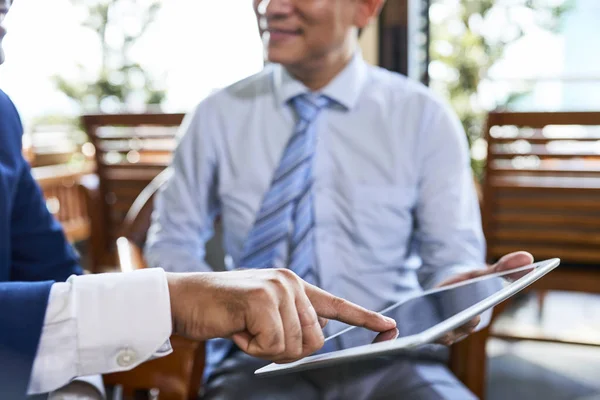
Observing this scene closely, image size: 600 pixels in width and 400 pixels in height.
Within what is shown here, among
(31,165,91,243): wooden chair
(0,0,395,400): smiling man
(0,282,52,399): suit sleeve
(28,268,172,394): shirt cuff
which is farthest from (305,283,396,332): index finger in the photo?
(31,165,91,243): wooden chair

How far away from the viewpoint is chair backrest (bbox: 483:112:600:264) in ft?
6.05

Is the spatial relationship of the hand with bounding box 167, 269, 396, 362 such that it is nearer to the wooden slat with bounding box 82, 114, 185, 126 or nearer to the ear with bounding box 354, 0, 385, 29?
the ear with bounding box 354, 0, 385, 29

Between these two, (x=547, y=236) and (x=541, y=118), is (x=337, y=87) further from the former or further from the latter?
(x=547, y=236)

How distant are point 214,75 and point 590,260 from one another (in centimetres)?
245

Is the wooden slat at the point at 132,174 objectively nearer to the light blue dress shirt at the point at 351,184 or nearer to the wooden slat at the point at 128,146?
the wooden slat at the point at 128,146

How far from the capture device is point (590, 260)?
6.07ft

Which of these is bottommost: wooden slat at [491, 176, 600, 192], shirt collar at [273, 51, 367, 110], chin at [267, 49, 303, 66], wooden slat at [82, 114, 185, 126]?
wooden slat at [491, 176, 600, 192]

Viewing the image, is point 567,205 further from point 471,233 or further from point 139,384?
point 139,384

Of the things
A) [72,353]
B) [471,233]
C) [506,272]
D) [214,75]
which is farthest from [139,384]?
[214,75]

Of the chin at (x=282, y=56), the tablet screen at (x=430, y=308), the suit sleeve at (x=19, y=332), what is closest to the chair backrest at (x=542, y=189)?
the chin at (x=282, y=56)

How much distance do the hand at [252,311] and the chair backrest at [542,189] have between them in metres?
1.37

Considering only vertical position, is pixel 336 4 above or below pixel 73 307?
above

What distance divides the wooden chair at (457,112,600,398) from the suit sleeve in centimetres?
150

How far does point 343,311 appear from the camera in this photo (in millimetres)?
623
